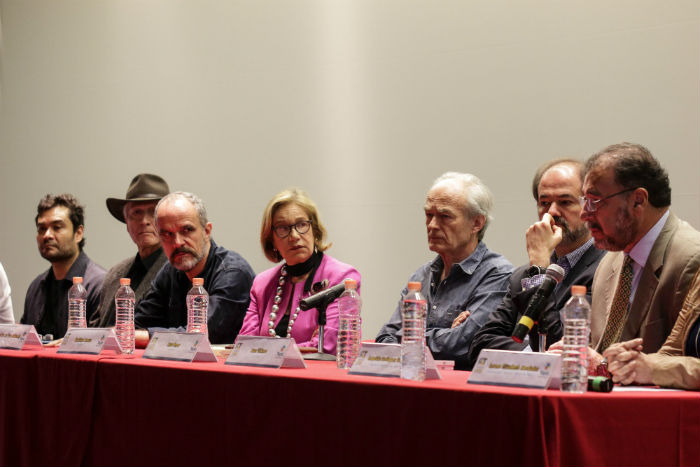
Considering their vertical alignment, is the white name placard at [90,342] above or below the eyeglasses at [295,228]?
below

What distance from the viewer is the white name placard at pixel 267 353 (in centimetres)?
237

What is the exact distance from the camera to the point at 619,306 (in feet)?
8.32

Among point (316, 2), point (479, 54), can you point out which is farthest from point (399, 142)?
point (316, 2)

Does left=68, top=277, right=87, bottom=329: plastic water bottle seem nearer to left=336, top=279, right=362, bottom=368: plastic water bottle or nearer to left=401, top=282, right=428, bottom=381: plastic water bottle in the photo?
left=336, top=279, right=362, bottom=368: plastic water bottle

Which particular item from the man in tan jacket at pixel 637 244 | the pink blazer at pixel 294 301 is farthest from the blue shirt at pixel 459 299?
the man in tan jacket at pixel 637 244

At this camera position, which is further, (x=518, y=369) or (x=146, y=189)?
(x=146, y=189)

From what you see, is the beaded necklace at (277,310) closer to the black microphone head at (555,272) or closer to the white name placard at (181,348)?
the white name placard at (181,348)

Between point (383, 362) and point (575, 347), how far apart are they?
48cm

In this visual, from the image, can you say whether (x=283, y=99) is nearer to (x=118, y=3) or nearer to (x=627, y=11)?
(x=118, y=3)

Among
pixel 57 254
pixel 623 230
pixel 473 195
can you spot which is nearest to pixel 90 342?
pixel 473 195

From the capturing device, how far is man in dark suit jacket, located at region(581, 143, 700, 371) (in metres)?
2.33

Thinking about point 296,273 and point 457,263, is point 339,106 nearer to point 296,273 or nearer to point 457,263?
point 296,273

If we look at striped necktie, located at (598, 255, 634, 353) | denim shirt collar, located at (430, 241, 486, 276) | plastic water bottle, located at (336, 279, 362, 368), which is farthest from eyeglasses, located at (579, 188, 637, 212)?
denim shirt collar, located at (430, 241, 486, 276)

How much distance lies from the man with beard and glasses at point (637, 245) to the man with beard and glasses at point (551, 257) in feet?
0.95
